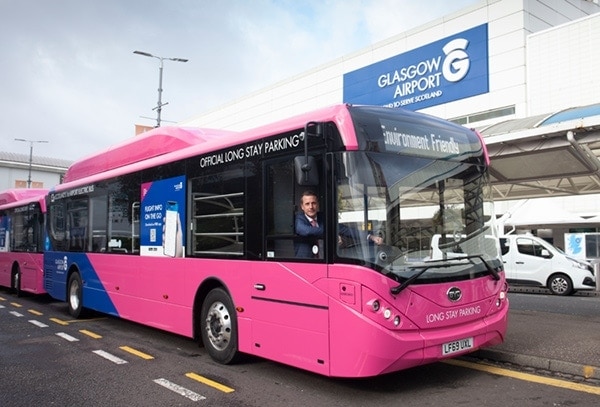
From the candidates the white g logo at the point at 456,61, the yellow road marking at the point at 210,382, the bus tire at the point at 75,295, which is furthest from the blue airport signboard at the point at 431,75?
the yellow road marking at the point at 210,382

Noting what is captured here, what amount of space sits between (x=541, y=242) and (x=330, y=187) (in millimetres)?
13839

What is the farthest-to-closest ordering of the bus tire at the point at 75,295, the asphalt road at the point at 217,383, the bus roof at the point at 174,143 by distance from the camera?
the bus tire at the point at 75,295
the bus roof at the point at 174,143
the asphalt road at the point at 217,383

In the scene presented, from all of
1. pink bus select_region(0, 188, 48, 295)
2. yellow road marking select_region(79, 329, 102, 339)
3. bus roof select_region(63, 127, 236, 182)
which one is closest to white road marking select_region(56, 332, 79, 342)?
yellow road marking select_region(79, 329, 102, 339)

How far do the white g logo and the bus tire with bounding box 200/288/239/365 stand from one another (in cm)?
3032

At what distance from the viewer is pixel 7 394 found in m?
5.62

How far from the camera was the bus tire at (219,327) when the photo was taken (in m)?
6.59

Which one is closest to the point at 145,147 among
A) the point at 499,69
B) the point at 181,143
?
the point at 181,143

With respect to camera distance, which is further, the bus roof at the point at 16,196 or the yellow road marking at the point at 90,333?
the bus roof at the point at 16,196

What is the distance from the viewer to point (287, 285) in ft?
18.7

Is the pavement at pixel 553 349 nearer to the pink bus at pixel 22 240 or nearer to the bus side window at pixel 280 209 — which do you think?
the bus side window at pixel 280 209

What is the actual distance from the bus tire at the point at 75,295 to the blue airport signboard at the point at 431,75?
27.8 meters

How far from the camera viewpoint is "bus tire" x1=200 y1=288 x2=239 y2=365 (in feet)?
21.6

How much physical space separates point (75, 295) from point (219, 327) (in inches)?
228

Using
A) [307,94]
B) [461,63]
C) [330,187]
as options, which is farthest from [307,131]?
[307,94]
